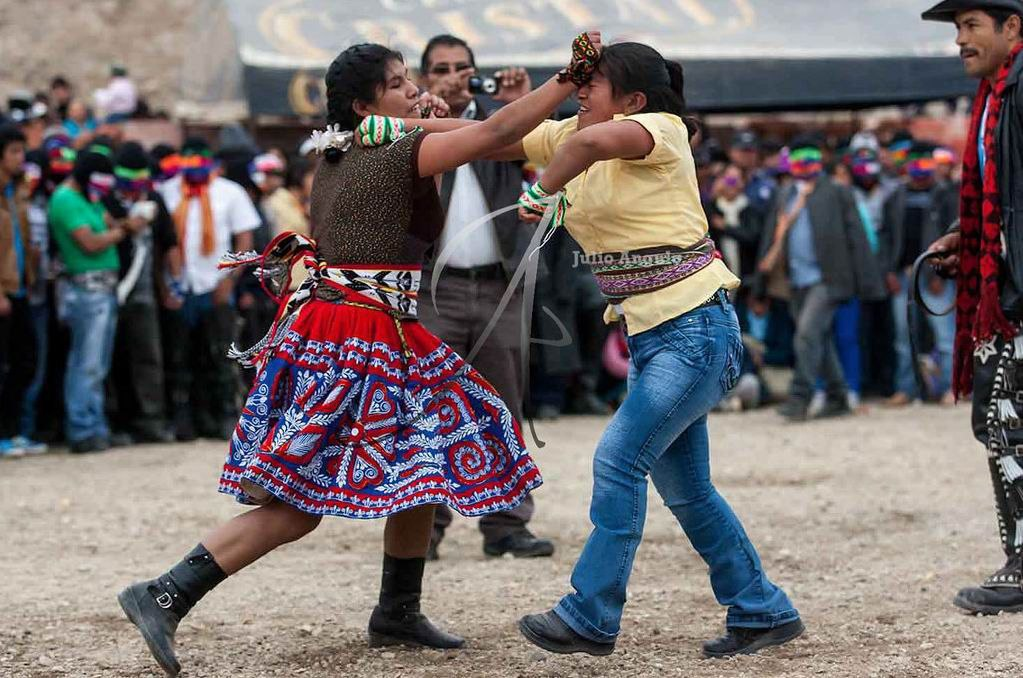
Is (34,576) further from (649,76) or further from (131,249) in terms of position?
(131,249)

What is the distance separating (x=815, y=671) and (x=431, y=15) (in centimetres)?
1044

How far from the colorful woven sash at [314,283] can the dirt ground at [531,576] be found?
39.8 inches

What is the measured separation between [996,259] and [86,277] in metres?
6.33

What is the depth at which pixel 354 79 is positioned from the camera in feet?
15.1

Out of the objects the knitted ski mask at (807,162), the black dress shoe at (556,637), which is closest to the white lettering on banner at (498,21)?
the knitted ski mask at (807,162)

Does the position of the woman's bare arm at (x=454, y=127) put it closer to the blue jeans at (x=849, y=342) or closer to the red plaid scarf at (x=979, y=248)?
the red plaid scarf at (x=979, y=248)

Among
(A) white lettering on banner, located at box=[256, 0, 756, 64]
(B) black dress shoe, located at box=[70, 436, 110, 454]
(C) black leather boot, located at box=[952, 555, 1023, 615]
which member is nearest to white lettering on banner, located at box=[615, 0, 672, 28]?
(A) white lettering on banner, located at box=[256, 0, 756, 64]

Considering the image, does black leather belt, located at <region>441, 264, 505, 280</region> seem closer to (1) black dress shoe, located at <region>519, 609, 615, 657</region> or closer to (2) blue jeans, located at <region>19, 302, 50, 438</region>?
(1) black dress shoe, located at <region>519, 609, 615, 657</region>

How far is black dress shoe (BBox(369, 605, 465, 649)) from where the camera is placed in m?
4.88

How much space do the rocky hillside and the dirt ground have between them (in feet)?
44.7

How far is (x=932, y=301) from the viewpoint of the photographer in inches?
498

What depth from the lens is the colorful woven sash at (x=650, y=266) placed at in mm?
4500

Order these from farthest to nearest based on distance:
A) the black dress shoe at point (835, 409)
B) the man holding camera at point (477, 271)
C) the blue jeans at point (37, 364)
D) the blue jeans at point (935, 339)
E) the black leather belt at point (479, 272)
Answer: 1. the blue jeans at point (935, 339)
2. the black dress shoe at point (835, 409)
3. the blue jeans at point (37, 364)
4. the black leather belt at point (479, 272)
5. the man holding camera at point (477, 271)

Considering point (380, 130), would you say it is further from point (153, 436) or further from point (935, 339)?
point (935, 339)
